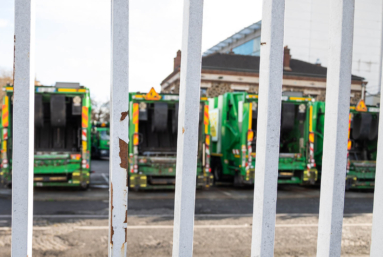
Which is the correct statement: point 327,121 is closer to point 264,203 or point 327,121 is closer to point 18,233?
point 264,203

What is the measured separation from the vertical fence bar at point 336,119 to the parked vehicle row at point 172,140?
704 cm

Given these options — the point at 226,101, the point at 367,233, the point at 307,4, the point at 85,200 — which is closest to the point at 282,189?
the point at 226,101

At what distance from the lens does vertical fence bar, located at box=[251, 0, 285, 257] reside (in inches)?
49.9

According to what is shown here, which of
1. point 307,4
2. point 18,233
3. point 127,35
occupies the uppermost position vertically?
point 307,4

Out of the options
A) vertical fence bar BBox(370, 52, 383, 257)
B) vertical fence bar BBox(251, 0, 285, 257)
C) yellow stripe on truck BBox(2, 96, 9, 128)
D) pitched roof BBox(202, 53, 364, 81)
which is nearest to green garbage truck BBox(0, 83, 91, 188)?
yellow stripe on truck BBox(2, 96, 9, 128)

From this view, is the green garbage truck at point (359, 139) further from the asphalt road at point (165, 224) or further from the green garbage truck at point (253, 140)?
the asphalt road at point (165, 224)

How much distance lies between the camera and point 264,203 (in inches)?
51.6

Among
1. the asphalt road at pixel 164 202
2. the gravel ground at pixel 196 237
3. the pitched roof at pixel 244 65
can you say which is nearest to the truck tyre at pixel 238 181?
the asphalt road at pixel 164 202

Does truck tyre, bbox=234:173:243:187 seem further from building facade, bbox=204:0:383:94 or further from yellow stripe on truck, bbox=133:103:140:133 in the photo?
building facade, bbox=204:0:383:94

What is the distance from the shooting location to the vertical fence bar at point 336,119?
1.34 metres

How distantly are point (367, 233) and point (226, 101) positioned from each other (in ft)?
20.3

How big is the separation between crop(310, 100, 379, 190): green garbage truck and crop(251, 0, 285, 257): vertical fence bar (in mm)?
8747

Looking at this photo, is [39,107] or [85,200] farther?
[39,107]

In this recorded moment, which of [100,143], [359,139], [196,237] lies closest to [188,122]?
[196,237]
